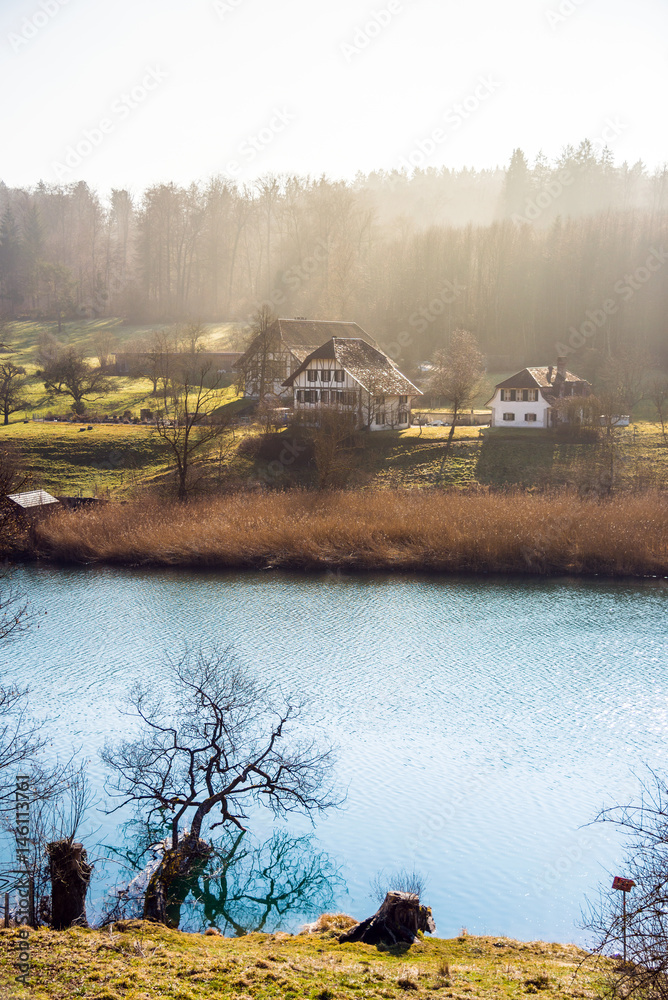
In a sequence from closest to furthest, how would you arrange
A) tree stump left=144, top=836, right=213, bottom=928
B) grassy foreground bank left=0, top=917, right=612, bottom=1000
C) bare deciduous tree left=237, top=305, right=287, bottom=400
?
grassy foreground bank left=0, top=917, right=612, bottom=1000, tree stump left=144, top=836, right=213, bottom=928, bare deciduous tree left=237, top=305, right=287, bottom=400

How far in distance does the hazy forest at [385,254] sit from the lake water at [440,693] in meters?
44.3

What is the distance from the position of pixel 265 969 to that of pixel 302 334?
5623 cm

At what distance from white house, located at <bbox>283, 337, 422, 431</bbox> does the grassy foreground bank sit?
41.4 metres

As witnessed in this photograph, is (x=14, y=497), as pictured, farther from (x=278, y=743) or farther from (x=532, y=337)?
(x=532, y=337)

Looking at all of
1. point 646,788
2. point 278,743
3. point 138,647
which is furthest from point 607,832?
point 138,647

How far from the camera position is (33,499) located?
38.3 metres

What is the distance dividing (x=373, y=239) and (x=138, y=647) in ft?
227

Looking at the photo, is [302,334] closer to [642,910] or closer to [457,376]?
[457,376]

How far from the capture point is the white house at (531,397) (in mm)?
52344

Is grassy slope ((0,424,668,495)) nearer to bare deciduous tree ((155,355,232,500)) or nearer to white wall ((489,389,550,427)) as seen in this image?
bare deciduous tree ((155,355,232,500))

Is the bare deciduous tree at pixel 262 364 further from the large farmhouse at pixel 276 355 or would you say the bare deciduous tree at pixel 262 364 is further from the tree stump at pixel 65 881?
the tree stump at pixel 65 881

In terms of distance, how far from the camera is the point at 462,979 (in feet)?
30.5

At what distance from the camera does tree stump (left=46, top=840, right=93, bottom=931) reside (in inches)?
408

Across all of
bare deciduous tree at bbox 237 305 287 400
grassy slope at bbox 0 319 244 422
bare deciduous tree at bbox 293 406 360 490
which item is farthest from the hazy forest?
bare deciduous tree at bbox 293 406 360 490
